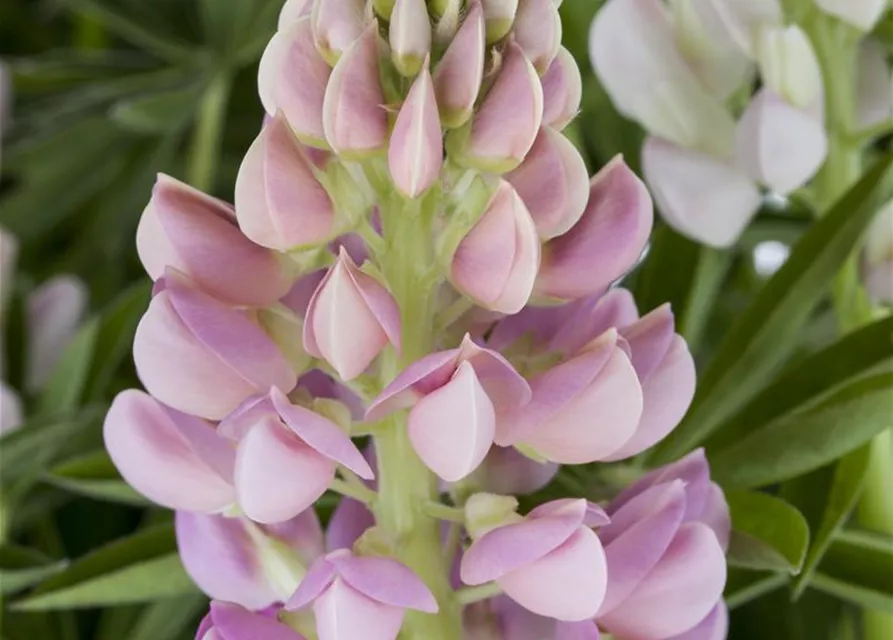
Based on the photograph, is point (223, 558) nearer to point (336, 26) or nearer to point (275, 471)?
point (275, 471)

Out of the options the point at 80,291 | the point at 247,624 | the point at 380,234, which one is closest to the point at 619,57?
the point at 380,234

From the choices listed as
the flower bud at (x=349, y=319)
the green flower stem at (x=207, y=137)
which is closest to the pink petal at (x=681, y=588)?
the flower bud at (x=349, y=319)

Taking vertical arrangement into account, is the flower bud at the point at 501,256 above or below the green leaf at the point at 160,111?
above

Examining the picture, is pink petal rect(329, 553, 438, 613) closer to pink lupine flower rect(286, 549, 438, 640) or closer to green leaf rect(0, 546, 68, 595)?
pink lupine flower rect(286, 549, 438, 640)

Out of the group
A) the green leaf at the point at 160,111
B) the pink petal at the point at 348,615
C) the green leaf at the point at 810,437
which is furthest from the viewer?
the green leaf at the point at 160,111

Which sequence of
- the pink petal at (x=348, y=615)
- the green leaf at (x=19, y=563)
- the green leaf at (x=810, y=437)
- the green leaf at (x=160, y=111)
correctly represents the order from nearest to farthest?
the pink petal at (x=348, y=615)
the green leaf at (x=810, y=437)
the green leaf at (x=19, y=563)
the green leaf at (x=160, y=111)

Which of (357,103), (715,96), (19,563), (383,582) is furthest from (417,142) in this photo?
(19,563)

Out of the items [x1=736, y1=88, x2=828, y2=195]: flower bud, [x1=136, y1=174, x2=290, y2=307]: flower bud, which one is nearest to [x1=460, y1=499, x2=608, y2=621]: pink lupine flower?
[x1=136, y1=174, x2=290, y2=307]: flower bud

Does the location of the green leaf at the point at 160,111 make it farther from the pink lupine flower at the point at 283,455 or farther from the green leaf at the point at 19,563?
the pink lupine flower at the point at 283,455
